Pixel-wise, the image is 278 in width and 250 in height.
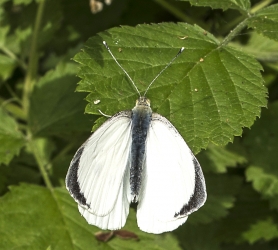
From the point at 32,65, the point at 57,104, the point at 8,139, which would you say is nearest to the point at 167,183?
the point at 8,139

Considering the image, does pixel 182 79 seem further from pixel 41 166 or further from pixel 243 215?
pixel 243 215

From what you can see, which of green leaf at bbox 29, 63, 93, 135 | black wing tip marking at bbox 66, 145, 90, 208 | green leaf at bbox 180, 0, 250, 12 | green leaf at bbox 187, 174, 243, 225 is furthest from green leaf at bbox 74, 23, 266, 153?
green leaf at bbox 187, 174, 243, 225

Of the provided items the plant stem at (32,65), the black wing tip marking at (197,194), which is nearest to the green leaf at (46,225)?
the black wing tip marking at (197,194)

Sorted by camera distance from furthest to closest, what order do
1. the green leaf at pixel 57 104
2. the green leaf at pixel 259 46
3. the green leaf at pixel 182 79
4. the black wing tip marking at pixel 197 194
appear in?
the green leaf at pixel 259 46 → the green leaf at pixel 57 104 → the green leaf at pixel 182 79 → the black wing tip marking at pixel 197 194

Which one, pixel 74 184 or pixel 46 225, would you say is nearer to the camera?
pixel 74 184

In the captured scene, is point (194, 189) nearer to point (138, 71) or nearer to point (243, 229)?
point (138, 71)

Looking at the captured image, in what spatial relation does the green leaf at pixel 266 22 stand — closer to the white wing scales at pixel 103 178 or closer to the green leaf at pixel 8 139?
the white wing scales at pixel 103 178
